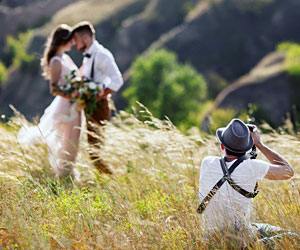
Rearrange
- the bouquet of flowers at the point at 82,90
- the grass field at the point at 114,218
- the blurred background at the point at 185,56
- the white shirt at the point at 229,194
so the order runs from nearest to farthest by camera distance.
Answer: the grass field at the point at 114,218 → the white shirt at the point at 229,194 → the bouquet of flowers at the point at 82,90 → the blurred background at the point at 185,56

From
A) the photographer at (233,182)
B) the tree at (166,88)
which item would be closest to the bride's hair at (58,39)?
the photographer at (233,182)

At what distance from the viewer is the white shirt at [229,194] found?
2896 millimetres

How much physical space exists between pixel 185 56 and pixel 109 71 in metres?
47.0

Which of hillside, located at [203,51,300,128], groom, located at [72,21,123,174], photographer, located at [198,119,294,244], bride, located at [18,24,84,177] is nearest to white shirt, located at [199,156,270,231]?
photographer, located at [198,119,294,244]

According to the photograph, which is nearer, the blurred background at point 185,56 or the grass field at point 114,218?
the grass field at point 114,218

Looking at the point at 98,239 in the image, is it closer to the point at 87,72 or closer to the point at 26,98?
the point at 87,72

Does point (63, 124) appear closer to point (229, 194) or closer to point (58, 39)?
point (58, 39)

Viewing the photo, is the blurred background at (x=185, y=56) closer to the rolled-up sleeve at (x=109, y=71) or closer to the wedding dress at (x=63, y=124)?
the wedding dress at (x=63, y=124)

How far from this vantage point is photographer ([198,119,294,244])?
9.51 ft

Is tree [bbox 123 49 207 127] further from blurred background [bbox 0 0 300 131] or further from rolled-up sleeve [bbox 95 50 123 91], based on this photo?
rolled-up sleeve [bbox 95 50 123 91]

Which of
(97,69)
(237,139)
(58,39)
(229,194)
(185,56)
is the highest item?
(58,39)

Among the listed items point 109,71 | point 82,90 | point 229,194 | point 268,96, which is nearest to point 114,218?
point 229,194

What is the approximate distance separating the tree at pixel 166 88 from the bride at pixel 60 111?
87.0 feet

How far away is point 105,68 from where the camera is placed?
5.48 metres
